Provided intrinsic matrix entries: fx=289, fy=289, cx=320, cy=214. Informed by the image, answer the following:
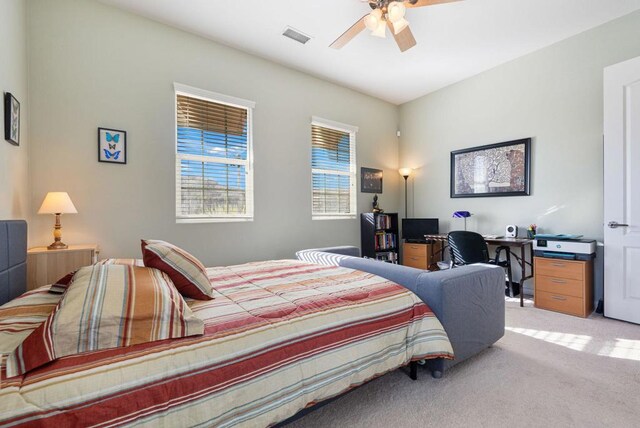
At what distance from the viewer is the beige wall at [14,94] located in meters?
2.01

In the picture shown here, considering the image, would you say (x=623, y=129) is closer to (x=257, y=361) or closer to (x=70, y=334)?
(x=257, y=361)

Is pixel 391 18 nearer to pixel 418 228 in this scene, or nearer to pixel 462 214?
pixel 462 214

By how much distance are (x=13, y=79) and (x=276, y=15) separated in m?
2.28

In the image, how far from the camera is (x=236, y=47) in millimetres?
3551

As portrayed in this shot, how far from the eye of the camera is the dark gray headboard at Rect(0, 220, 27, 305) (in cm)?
155

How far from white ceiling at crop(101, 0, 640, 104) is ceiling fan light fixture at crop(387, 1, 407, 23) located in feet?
2.29

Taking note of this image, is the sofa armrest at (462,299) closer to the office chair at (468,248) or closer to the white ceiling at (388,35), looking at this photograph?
the office chair at (468,248)

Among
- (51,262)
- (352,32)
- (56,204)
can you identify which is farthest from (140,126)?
(352,32)

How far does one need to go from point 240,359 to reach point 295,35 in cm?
341

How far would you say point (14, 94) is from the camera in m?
2.23

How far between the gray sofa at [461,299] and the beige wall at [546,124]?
2.10 meters

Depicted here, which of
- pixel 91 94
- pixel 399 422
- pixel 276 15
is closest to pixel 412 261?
pixel 399 422

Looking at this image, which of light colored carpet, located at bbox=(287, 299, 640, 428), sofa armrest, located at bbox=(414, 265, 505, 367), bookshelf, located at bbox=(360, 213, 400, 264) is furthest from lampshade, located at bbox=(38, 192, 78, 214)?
bookshelf, located at bbox=(360, 213, 400, 264)

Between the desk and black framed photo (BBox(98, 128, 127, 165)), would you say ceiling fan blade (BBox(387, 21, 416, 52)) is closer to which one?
the desk
